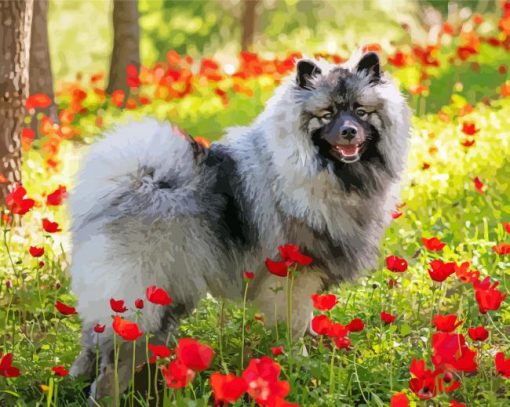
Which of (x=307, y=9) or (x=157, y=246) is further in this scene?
(x=307, y=9)

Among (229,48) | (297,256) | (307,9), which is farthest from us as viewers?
(307,9)

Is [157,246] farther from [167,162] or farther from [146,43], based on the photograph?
[146,43]

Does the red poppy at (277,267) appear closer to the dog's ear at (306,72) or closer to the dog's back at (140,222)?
the dog's back at (140,222)

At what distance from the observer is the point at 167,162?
4.36 meters

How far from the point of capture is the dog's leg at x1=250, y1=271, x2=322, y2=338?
455 centimetres

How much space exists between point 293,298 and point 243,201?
1.88 ft

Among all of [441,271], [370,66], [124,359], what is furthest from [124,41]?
[441,271]

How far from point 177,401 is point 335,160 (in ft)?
5.16

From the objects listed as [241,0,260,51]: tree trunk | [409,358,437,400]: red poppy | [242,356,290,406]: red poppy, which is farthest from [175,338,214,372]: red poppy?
[241,0,260,51]: tree trunk

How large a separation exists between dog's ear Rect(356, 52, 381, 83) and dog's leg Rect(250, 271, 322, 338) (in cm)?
107

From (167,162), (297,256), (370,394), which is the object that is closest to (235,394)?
(297,256)

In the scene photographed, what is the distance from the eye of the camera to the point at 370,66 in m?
4.49

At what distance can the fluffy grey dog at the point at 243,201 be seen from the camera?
4.17 meters

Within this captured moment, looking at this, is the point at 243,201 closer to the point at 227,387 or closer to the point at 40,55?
the point at 227,387
